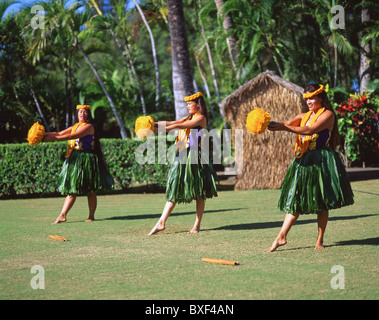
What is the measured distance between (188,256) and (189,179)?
1.48 m

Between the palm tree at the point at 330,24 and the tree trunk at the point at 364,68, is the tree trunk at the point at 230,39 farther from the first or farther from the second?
the tree trunk at the point at 364,68

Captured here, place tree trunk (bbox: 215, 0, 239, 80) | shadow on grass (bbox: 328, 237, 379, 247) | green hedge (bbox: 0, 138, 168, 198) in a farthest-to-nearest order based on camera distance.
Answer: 1. tree trunk (bbox: 215, 0, 239, 80)
2. green hedge (bbox: 0, 138, 168, 198)
3. shadow on grass (bbox: 328, 237, 379, 247)

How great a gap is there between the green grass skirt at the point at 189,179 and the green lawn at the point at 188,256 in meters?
0.47

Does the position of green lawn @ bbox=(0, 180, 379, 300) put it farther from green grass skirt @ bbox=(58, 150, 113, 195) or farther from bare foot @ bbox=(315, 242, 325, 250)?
green grass skirt @ bbox=(58, 150, 113, 195)

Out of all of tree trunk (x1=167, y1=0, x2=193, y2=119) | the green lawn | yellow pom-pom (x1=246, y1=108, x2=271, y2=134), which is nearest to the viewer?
the green lawn

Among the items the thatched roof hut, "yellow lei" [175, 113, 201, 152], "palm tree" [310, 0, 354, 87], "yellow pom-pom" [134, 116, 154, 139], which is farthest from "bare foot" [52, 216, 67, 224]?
"palm tree" [310, 0, 354, 87]

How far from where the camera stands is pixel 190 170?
21.9 feet

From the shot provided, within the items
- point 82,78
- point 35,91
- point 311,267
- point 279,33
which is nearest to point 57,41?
point 35,91

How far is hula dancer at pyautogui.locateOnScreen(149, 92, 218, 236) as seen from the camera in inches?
260

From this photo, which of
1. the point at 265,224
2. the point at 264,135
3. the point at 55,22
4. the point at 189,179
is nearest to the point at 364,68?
the point at 264,135

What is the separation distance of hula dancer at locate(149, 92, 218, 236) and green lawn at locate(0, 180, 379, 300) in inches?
16.1

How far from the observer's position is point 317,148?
544 cm

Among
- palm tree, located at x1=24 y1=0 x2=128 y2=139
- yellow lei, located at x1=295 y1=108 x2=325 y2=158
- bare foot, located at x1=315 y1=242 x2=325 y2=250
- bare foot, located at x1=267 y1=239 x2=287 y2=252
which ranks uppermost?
palm tree, located at x1=24 y1=0 x2=128 y2=139
